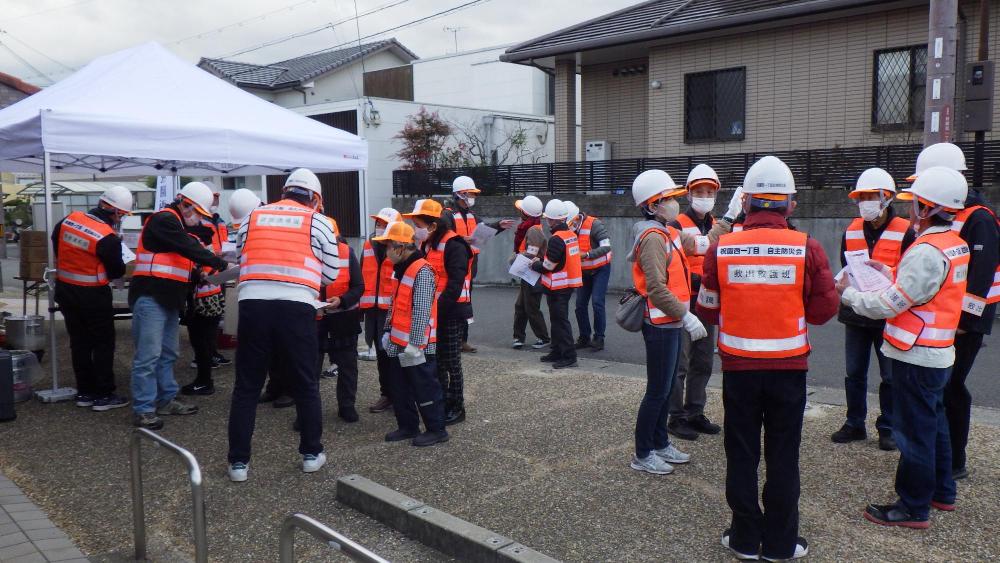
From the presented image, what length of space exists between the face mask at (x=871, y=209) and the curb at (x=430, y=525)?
3.24 meters

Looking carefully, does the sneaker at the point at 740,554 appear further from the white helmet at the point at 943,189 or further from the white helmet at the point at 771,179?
the white helmet at the point at 943,189

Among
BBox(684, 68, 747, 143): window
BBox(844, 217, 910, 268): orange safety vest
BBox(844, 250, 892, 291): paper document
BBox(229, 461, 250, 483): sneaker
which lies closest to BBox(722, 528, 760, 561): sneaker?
BBox(844, 250, 892, 291): paper document

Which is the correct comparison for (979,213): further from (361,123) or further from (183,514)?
(361,123)

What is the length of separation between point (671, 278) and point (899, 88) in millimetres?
11343

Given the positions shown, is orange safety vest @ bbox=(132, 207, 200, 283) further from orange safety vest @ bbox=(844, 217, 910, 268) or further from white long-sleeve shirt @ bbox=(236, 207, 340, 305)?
orange safety vest @ bbox=(844, 217, 910, 268)

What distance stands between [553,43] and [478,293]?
245 inches

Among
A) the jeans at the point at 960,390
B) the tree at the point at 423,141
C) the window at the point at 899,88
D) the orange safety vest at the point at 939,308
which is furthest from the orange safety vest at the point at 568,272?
the tree at the point at 423,141

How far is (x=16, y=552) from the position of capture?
4059 mm

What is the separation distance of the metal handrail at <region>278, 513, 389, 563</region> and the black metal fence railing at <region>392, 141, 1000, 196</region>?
11892 millimetres

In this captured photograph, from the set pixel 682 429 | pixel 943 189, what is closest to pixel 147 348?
pixel 682 429

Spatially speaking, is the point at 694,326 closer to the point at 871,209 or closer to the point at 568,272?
the point at 871,209

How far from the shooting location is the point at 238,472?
504cm

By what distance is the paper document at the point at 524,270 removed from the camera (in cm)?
880

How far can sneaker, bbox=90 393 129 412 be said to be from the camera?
6797mm
